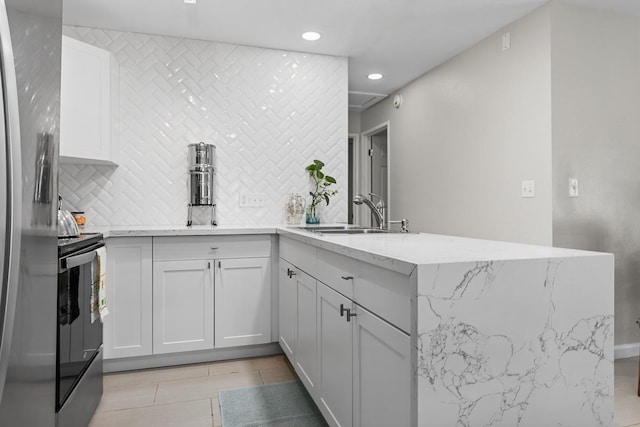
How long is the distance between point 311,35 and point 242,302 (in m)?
2.07

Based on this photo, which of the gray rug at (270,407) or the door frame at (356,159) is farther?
the door frame at (356,159)

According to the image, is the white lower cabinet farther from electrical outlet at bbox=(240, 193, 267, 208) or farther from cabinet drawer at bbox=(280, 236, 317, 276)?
electrical outlet at bbox=(240, 193, 267, 208)

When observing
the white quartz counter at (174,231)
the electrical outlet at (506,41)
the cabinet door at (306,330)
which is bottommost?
the cabinet door at (306,330)

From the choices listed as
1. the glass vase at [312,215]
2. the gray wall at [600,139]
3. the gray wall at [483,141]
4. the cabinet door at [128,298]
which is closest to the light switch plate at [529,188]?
the gray wall at [483,141]

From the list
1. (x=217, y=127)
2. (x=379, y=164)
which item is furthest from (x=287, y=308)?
(x=379, y=164)

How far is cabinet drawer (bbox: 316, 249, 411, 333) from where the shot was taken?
1134mm

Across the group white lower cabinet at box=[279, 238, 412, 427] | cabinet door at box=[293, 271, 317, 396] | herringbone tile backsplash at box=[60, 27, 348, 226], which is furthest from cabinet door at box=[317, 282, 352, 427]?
herringbone tile backsplash at box=[60, 27, 348, 226]

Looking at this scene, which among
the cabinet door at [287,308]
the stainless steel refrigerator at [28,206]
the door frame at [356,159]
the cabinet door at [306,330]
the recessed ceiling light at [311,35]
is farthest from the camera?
the door frame at [356,159]

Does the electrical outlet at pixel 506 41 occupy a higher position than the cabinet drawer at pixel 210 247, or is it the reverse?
the electrical outlet at pixel 506 41

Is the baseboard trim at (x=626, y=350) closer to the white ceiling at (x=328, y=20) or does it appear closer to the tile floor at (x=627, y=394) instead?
the tile floor at (x=627, y=394)

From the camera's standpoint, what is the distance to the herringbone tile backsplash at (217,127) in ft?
10.1

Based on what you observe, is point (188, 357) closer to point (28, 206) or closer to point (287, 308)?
point (287, 308)

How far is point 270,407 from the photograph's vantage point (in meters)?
2.15

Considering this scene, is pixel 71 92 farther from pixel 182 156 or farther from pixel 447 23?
pixel 447 23
